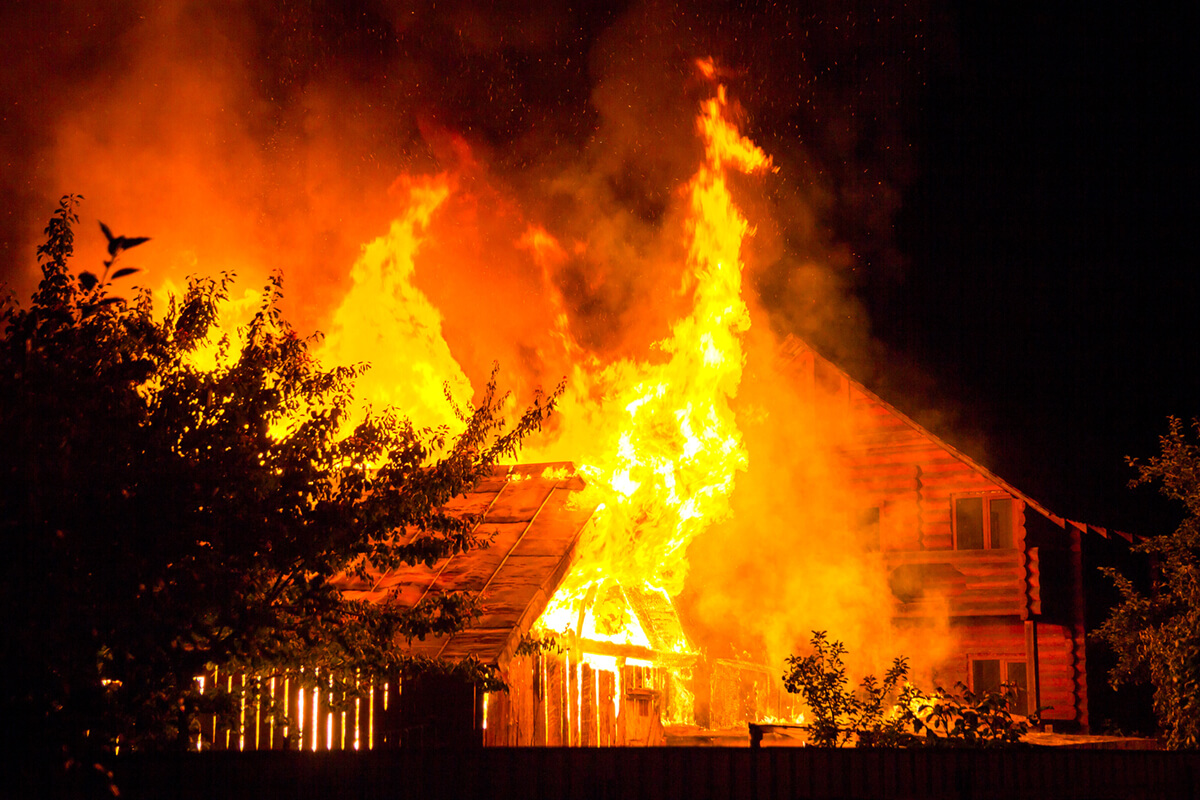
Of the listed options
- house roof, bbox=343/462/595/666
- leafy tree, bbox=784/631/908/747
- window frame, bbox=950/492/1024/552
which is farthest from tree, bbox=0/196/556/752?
window frame, bbox=950/492/1024/552

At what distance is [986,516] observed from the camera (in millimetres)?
25000

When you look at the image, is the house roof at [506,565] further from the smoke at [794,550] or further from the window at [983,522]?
the window at [983,522]

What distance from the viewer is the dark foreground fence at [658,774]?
8.13 m

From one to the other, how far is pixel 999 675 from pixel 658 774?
737 inches

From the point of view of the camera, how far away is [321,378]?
374 inches

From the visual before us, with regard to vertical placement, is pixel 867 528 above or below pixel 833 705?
above

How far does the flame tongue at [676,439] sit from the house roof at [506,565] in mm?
720

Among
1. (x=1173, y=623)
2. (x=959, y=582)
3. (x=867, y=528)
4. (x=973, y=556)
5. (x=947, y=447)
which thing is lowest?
(x=1173, y=623)

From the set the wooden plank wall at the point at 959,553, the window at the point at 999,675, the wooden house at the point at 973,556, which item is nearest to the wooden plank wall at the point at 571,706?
the wooden house at the point at 973,556

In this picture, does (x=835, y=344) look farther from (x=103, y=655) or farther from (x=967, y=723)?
(x=103, y=655)

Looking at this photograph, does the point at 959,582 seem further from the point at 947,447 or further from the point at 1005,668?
the point at 947,447

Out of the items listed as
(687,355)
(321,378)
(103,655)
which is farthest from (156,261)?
(103,655)

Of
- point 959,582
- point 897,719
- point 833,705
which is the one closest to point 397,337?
point 833,705

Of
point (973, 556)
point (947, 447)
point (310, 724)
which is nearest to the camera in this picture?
point (310, 724)
